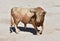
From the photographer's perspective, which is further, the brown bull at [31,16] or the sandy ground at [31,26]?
the brown bull at [31,16]

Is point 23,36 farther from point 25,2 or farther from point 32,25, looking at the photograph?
point 25,2

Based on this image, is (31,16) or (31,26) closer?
(31,16)

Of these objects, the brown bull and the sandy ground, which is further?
the brown bull

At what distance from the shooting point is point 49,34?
581 cm

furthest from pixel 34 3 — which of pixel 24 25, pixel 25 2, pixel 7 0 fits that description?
pixel 24 25

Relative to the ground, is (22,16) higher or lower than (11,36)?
higher

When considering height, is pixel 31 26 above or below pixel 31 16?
below

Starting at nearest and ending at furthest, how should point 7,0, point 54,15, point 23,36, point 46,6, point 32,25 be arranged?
point 23,36 < point 32,25 < point 54,15 < point 46,6 < point 7,0

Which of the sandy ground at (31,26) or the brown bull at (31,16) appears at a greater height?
the brown bull at (31,16)

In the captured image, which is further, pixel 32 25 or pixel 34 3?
pixel 34 3

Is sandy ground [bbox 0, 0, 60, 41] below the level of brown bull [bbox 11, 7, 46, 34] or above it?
below

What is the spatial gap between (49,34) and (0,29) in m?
1.22

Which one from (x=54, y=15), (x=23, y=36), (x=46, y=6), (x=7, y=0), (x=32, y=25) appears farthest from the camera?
(x=7, y=0)

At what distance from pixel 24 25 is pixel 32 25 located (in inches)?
8.0
